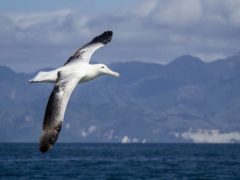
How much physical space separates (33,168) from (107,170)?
36.3ft

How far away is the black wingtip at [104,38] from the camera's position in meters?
23.4

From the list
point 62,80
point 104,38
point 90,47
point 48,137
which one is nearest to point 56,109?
point 48,137

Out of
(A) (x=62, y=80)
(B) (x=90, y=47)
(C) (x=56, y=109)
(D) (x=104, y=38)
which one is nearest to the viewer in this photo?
(C) (x=56, y=109)

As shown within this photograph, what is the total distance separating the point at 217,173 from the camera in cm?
10312

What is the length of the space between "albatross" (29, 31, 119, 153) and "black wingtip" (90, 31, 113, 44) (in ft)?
0.49

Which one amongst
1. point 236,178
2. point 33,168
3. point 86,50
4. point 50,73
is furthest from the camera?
point 33,168

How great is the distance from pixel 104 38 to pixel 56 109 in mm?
6993

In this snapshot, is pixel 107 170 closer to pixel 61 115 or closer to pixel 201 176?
pixel 201 176

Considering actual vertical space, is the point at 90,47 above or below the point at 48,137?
above

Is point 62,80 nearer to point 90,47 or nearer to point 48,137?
point 48,137

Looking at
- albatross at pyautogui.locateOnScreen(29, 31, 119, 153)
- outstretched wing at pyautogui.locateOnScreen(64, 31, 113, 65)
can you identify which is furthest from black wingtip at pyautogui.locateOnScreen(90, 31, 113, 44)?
albatross at pyautogui.locateOnScreen(29, 31, 119, 153)

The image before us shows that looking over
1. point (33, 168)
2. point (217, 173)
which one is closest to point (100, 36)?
point (217, 173)

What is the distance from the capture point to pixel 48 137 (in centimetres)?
1571

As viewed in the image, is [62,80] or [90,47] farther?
[90,47]
